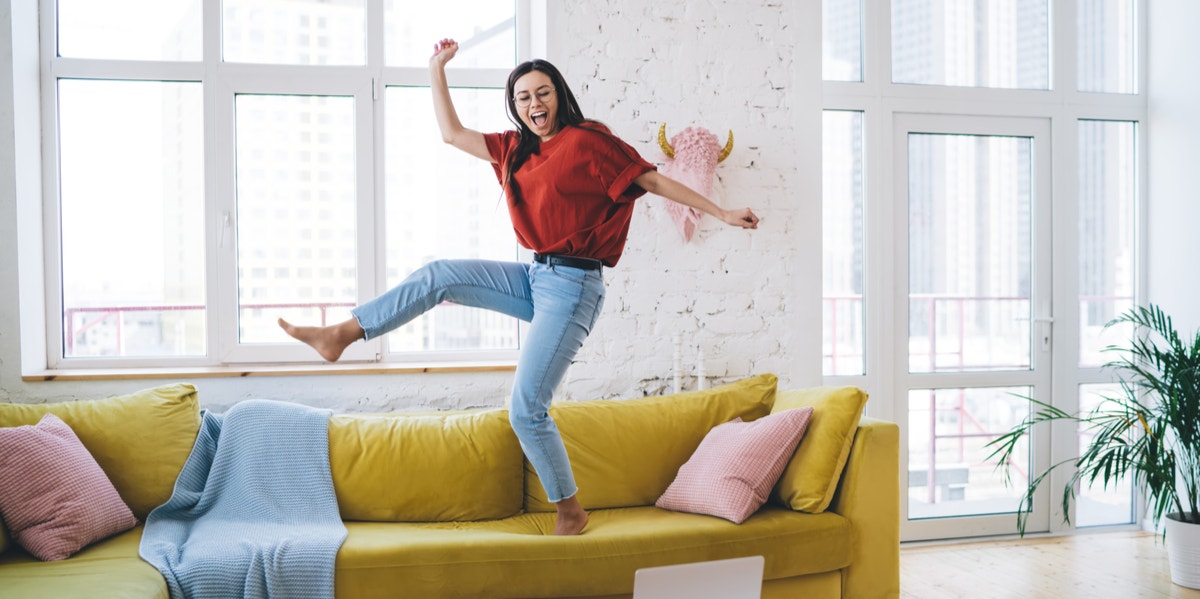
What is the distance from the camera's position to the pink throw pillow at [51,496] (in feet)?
8.02

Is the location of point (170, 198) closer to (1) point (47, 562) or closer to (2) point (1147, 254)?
(1) point (47, 562)

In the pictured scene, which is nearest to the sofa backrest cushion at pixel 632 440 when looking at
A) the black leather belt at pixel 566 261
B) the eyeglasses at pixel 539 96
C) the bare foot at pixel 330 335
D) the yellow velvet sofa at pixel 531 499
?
the yellow velvet sofa at pixel 531 499

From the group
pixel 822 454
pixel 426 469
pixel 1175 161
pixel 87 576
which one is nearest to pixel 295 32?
pixel 426 469

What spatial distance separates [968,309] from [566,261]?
2448mm

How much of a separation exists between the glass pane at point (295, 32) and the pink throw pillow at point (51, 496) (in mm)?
1820

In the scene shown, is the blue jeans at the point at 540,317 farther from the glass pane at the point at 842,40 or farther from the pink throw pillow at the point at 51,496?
the glass pane at the point at 842,40

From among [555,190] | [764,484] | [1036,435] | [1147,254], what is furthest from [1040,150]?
[555,190]

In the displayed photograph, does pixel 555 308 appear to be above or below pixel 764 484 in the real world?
above

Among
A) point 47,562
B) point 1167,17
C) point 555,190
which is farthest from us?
point 1167,17

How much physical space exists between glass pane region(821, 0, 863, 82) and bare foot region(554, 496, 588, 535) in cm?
241

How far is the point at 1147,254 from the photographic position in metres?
4.32

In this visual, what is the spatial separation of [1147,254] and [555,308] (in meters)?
3.36

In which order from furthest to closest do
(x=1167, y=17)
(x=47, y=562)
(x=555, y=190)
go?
(x=1167, y=17), (x=555, y=190), (x=47, y=562)

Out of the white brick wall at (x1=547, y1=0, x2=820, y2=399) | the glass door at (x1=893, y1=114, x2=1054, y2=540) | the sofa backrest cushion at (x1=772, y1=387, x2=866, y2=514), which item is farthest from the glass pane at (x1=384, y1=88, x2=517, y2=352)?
the glass door at (x1=893, y1=114, x2=1054, y2=540)
